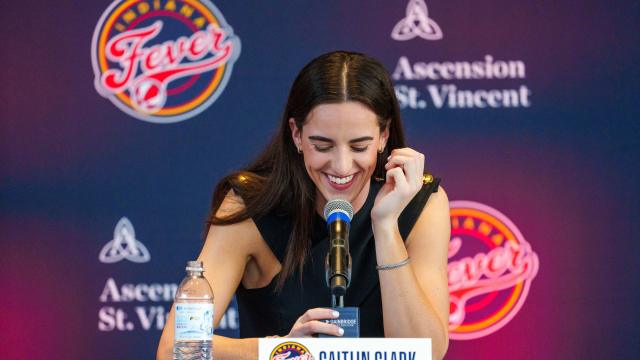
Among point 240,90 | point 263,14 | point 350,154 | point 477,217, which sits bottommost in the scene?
point 350,154

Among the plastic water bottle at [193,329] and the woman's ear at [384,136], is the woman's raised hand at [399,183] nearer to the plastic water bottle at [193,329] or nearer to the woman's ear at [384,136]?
the woman's ear at [384,136]

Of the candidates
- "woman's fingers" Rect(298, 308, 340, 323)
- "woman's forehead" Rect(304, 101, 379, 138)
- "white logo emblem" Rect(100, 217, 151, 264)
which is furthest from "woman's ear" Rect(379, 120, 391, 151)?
"white logo emblem" Rect(100, 217, 151, 264)

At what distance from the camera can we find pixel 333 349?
1.51 m

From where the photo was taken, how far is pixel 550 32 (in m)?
3.46

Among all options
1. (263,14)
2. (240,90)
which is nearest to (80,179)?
(240,90)

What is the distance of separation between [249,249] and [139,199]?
1.27 m

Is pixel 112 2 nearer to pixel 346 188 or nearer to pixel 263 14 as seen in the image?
pixel 263 14

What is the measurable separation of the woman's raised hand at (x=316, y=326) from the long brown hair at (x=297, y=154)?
57 centimetres

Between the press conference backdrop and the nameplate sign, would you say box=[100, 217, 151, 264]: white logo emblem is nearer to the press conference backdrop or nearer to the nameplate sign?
the press conference backdrop

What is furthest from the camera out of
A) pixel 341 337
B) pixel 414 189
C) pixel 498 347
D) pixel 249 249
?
pixel 498 347

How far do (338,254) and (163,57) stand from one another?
81.4 inches

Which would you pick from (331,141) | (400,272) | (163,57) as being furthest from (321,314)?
(163,57)

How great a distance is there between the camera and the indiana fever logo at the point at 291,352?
4.92 ft

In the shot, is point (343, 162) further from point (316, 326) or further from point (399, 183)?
point (316, 326)
